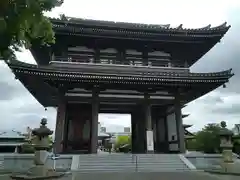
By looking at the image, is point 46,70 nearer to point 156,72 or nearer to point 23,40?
point 156,72

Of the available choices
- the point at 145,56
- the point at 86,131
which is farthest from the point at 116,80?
the point at 86,131

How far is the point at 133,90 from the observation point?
19062mm

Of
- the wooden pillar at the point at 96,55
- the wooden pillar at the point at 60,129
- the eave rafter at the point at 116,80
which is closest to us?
the eave rafter at the point at 116,80

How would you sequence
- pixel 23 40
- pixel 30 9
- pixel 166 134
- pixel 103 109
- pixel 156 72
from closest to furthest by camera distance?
pixel 30 9 → pixel 23 40 → pixel 156 72 → pixel 166 134 → pixel 103 109

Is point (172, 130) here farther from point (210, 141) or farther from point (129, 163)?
point (210, 141)

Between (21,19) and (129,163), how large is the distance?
40.5 ft

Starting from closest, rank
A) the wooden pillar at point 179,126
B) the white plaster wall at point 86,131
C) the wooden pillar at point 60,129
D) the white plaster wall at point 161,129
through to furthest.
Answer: the wooden pillar at point 60,129 < the wooden pillar at point 179,126 < the white plaster wall at point 86,131 < the white plaster wall at point 161,129

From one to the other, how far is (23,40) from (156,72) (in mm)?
13745

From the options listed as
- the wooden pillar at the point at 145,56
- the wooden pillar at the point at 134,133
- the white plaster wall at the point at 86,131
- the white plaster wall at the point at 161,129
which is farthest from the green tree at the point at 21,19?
the wooden pillar at the point at 134,133

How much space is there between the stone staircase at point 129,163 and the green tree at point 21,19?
10148 mm

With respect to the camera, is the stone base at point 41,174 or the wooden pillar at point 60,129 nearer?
the stone base at point 41,174

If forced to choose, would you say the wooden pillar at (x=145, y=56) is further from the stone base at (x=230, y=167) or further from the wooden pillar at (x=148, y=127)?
the stone base at (x=230, y=167)

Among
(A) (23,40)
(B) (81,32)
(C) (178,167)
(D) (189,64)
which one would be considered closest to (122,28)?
(B) (81,32)

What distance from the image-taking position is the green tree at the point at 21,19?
15.8 ft
